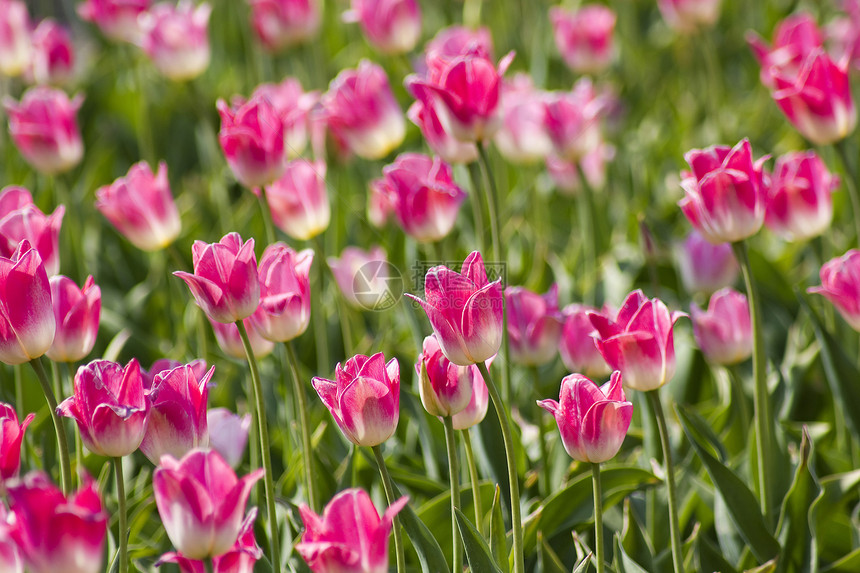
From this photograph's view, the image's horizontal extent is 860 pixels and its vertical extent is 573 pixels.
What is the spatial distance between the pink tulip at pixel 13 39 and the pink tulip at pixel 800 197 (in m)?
2.02

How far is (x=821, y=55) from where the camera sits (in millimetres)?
1484

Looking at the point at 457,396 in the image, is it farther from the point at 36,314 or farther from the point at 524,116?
the point at 524,116

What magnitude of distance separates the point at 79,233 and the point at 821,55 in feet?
5.24

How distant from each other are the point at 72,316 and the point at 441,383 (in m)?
0.48

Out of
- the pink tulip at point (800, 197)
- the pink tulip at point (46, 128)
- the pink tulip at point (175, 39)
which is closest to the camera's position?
the pink tulip at point (800, 197)

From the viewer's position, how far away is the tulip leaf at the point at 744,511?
47.1 inches

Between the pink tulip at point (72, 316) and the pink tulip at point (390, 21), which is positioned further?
the pink tulip at point (390, 21)

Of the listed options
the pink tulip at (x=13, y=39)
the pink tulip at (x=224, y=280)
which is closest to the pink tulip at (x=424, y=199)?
the pink tulip at (x=224, y=280)

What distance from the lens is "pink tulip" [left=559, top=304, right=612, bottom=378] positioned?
1370mm

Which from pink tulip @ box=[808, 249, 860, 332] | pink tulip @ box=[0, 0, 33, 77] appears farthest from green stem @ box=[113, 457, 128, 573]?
pink tulip @ box=[0, 0, 33, 77]

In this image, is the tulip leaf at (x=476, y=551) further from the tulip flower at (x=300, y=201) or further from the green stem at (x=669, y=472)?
the tulip flower at (x=300, y=201)

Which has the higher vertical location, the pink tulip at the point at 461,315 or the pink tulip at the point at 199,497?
the pink tulip at the point at 461,315

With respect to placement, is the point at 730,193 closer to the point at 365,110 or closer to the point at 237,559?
the point at 237,559

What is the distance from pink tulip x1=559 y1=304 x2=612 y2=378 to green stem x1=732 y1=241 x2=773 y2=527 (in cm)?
22
